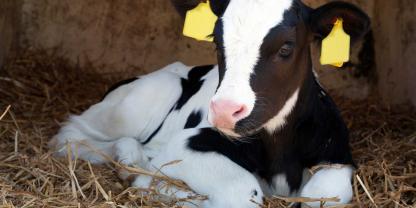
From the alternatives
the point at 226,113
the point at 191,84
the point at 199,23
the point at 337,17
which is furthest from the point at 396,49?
the point at 226,113

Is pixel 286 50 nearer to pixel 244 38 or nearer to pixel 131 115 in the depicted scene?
pixel 244 38

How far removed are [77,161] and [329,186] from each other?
187 cm

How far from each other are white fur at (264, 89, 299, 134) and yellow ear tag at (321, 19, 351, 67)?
0.87 ft

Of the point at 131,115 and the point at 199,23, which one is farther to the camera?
the point at 131,115

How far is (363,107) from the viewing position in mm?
7102

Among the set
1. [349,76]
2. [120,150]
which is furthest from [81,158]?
[349,76]

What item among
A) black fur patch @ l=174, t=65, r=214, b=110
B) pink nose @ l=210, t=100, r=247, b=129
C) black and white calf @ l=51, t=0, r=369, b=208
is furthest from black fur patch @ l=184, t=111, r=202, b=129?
pink nose @ l=210, t=100, r=247, b=129

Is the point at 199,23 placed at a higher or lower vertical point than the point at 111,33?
higher

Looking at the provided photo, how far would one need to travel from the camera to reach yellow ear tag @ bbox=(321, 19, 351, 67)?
4.43 meters

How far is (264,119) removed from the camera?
13.6 feet

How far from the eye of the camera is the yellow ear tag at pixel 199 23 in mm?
4787

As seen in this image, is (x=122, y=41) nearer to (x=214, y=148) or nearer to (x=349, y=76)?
(x=349, y=76)

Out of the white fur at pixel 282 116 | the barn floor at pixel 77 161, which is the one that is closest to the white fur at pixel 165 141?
the white fur at pixel 282 116

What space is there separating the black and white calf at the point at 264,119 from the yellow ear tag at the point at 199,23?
0.25 feet
